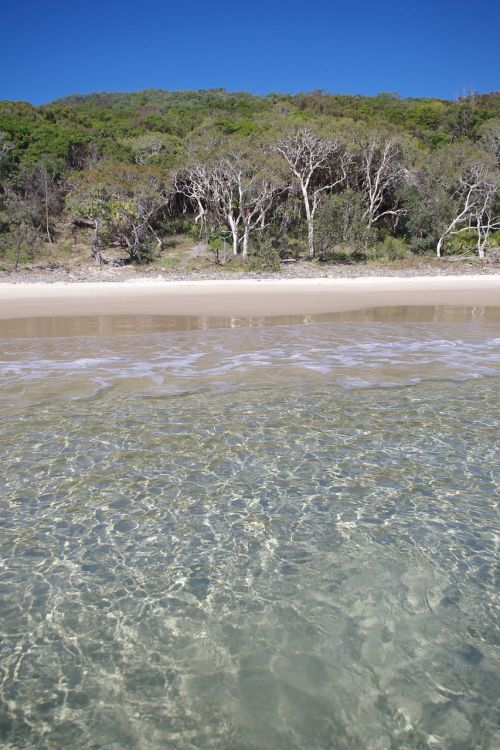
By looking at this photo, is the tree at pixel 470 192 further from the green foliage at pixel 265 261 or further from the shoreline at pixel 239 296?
the green foliage at pixel 265 261

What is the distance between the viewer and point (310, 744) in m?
2.38

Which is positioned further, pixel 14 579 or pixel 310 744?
pixel 14 579

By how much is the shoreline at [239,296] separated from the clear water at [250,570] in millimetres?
10671

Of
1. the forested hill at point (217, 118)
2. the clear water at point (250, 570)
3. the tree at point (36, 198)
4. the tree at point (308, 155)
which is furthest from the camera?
the forested hill at point (217, 118)

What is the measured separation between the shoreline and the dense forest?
21.8ft

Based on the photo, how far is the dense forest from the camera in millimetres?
33250

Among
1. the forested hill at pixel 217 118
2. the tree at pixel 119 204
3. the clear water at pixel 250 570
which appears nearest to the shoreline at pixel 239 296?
the tree at pixel 119 204

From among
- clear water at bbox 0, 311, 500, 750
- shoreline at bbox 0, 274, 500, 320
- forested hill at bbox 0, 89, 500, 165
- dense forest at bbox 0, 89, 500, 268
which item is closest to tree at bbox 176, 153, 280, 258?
dense forest at bbox 0, 89, 500, 268

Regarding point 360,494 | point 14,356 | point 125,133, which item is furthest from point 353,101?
point 360,494

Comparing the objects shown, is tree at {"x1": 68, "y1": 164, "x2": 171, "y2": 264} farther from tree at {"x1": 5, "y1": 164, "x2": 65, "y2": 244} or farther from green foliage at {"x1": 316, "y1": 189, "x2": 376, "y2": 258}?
green foliage at {"x1": 316, "y1": 189, "x2": 376, "y2": 258}

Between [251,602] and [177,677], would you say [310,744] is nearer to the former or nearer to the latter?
[177,677]

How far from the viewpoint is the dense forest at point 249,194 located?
1309 inches

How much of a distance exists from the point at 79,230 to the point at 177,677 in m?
39.9

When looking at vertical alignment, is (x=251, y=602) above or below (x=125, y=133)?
below
